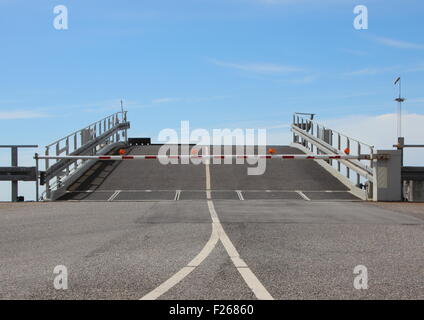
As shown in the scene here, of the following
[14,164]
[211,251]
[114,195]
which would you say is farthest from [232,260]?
[14,164]

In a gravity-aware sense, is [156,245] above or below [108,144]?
below

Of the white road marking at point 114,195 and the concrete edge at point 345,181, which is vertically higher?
the concrete edge at point 345,181

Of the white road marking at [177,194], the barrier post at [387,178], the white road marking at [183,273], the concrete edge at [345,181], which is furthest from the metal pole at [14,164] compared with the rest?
the white road marking at [183,273]

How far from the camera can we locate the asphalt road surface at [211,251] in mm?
5254

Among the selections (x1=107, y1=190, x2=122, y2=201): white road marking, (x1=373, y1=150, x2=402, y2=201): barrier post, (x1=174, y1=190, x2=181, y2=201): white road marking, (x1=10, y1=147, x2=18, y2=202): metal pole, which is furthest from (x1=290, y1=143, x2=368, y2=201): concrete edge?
(x1=10, y1=147, x2=18, y2=202): metal pole

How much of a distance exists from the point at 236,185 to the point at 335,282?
1569 cm

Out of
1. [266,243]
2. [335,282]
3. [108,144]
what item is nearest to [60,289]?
[335,282]

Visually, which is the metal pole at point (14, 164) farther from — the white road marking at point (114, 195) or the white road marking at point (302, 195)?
the white road marking at point (302, 195)

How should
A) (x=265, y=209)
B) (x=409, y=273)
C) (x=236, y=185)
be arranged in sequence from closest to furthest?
(x=409, y=273) → (x=265, y=209) → (x=236, y=185)

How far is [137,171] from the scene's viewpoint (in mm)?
24203

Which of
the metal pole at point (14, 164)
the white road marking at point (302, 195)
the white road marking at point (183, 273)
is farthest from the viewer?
the metal pole at point (14, 164)

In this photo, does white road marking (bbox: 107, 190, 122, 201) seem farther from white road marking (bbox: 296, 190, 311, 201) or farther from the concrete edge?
the concrete edge

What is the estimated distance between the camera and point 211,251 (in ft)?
24.2
